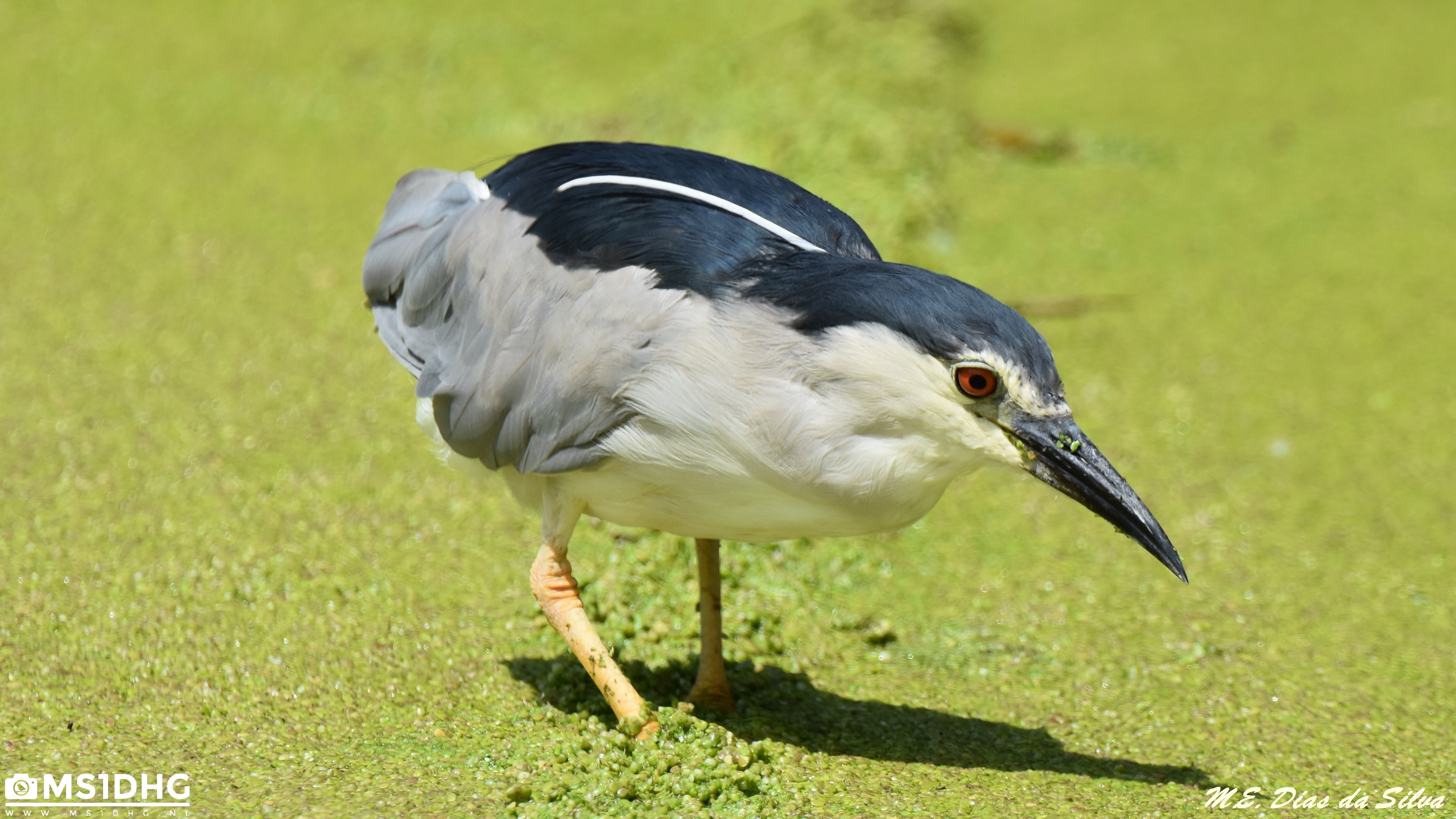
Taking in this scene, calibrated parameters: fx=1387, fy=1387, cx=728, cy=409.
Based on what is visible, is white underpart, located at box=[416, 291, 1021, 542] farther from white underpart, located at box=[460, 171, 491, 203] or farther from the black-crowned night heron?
white underpart, located at box=[460, 171, 491, 203]

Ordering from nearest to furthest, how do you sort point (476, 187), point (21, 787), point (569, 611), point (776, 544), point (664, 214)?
point (21, 787) < point (664, 214) < point (569, 611) < point (476, 187) < point (776, 544)

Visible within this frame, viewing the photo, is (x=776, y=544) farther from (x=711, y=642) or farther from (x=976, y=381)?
(x=976, y=381)

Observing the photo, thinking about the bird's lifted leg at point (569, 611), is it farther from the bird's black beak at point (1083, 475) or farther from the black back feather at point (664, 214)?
the bird's black beak at point (1083, 475)

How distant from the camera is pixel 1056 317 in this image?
14.1 feet

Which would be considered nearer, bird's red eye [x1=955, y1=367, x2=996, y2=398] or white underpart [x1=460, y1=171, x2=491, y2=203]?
bird's red eye [x1=955, y1=367, x2=996, y2=398]

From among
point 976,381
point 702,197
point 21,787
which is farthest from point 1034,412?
point 21,787

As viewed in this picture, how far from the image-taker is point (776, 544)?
309 cm

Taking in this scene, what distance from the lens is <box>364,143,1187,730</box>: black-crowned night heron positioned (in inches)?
75.5

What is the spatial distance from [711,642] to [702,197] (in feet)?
2.61

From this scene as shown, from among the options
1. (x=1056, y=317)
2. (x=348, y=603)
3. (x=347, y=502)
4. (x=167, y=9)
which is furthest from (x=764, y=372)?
(x=167, y=9)

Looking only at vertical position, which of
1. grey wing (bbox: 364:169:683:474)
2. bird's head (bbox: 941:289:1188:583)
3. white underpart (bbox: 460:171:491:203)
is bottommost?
bird's head (bbox: 941:289:1188:583)

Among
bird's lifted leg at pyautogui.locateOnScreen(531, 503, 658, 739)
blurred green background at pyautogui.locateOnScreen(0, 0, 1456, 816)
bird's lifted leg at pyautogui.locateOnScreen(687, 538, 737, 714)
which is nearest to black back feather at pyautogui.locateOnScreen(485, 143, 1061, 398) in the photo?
bird's lifted leg at pyautogui.locateOnScreen(531, 503, 658, 739)

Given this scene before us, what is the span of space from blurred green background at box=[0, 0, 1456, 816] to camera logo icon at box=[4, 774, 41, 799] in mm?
70

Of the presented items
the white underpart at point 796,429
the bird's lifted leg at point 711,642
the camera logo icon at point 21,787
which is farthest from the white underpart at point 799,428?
the camera logo icon at point 21,787
